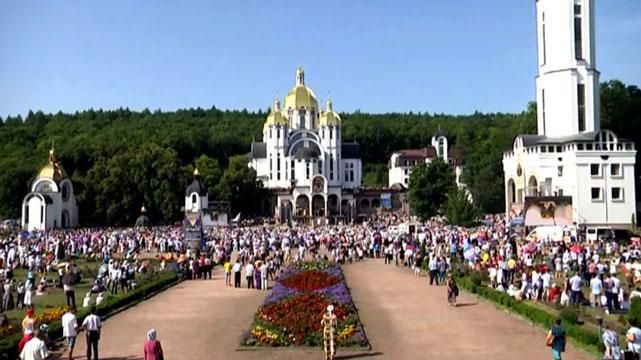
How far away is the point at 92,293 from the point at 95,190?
163 feet

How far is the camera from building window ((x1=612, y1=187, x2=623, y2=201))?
44741 mm

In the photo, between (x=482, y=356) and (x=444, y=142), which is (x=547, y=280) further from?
(x=444, y=142)

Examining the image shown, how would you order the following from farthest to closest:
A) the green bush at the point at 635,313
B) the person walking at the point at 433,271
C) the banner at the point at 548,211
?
1. the banner at the point at 548,211
2. the person walking at the point at 433,271
3. the green bush at the point at 635,313

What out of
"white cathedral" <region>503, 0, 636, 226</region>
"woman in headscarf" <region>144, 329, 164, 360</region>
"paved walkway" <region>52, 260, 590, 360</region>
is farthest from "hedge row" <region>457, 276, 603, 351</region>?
"white cathedral" <region>503, 0, 636, 226</region>

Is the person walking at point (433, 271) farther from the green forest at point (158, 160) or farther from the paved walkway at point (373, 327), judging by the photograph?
the green forest at point (158, 160)

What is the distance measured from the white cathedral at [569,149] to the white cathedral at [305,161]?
33950 mm

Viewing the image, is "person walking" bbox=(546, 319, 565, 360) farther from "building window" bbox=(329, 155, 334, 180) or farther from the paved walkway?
"building window" bbox=(329, 155, 334, 180)

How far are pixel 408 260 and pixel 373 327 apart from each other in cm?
1460

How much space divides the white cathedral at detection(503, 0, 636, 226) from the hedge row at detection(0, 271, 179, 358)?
22.6 metres

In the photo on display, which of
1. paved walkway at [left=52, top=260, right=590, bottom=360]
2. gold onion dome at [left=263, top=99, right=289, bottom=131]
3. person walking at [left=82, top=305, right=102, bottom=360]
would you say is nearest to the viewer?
person walking at [left=82, top=305, right=102, bottom=360]

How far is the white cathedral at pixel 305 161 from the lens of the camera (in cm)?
8419

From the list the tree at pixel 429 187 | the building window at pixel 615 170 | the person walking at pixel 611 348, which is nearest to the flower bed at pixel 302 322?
the person walking at pixel 611 348

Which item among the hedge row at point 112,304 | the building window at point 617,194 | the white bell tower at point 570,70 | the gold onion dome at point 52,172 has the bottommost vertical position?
the hedge row at point 112,304

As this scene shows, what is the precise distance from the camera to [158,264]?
99.6 feet
